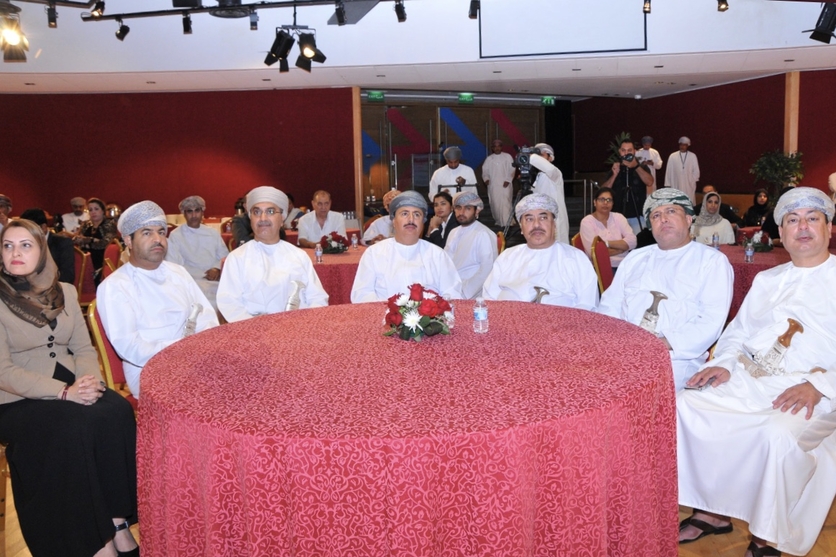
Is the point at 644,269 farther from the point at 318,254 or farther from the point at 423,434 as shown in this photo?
the point at 318,254

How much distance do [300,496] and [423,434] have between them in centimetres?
36

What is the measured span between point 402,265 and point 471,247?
1.42m

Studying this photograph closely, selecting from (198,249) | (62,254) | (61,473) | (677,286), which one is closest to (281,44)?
(198,249)

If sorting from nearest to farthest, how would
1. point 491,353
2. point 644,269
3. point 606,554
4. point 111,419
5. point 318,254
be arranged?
point 606,554 → point 491,353 → point 111,419 → point 644,269 → point 318,254

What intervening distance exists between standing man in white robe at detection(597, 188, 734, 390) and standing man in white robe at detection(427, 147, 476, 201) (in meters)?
7.04

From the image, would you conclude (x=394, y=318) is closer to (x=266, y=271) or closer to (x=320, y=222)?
(x=266, y=271)

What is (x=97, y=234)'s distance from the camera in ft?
28.9

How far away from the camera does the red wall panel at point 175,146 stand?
44.5 ft

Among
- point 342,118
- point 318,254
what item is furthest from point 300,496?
point 342,118

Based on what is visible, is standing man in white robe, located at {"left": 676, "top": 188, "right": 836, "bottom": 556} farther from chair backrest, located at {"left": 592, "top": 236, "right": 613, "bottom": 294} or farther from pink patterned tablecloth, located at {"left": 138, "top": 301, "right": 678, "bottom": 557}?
chair backrest, located at {"left": 592, "top": 236, "right": 613, "bottom": 294}

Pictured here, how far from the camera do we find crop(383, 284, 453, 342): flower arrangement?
2707 mm

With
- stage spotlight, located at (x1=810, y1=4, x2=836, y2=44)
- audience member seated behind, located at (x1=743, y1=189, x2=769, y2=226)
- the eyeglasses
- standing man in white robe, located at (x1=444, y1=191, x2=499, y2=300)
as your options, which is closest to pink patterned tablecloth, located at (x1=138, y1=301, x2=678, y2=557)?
the eyeglasses

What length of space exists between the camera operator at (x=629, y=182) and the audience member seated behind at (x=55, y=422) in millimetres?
7067

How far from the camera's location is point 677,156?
1431 centimetres
